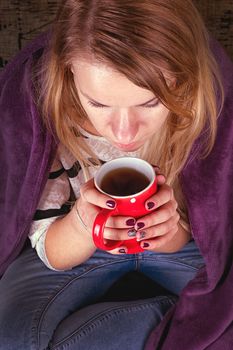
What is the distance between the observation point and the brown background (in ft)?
4.14

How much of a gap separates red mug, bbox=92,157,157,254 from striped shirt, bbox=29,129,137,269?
0.78ft

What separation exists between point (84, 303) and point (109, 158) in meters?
0.30

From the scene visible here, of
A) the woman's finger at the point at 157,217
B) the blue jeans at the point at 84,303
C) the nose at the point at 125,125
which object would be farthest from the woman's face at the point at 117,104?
the blue jeans at the point at 84,303

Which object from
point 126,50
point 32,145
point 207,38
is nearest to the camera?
point 126,50

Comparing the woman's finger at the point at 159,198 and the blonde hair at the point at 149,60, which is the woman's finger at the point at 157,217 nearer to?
the woman's finger at the point at 159,198

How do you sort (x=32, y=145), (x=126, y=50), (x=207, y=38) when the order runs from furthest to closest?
(x=32, y=145), (x=207, y=38), (x=126, y=50)

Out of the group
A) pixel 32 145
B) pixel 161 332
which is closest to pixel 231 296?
pixel 161 332

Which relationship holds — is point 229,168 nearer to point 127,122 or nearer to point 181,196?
point 181,196

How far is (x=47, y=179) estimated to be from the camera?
111cm

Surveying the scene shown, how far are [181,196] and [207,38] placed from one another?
0.32m

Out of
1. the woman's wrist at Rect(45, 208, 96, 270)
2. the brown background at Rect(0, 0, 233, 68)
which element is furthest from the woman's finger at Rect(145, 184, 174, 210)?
the brown background at Rect(0, 0, 233, 68)

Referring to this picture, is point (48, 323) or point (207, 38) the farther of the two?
point (48, 323)

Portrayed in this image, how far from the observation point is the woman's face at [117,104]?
826 mm

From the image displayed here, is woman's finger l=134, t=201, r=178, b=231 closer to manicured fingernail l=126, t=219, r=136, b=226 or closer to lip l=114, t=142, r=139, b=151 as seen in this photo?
manicured fingernail l=126, t=219, r=136, b=226
